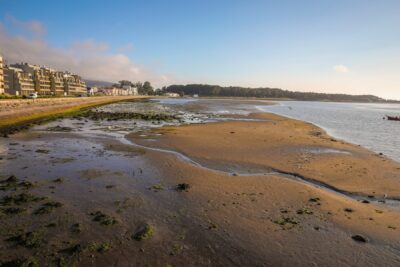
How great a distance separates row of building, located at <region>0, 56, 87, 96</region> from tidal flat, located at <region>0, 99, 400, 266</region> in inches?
3995

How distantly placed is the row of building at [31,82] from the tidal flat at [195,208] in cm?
10148

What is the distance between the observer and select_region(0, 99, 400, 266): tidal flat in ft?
24.2

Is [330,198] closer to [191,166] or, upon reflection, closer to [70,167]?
Result: [191,166]

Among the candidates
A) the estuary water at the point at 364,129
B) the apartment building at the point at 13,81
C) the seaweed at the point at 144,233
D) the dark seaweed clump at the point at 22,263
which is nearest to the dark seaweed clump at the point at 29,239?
the dark seaweed clump at the point at 22,263

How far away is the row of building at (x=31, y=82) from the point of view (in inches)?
4882

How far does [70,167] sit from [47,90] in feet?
504

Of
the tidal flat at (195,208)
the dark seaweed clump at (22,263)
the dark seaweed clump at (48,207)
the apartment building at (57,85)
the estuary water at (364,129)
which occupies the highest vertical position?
the apartment building at (57,85)

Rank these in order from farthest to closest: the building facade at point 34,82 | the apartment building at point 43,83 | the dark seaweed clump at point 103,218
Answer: the apartment building at point 43,83 < the building facade at point 34,82 < the dark seaweed clump at point 103,218

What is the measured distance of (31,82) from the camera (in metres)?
138

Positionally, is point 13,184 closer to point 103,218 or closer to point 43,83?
point 103,218

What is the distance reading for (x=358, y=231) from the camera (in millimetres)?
8961

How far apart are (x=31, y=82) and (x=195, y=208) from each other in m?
152

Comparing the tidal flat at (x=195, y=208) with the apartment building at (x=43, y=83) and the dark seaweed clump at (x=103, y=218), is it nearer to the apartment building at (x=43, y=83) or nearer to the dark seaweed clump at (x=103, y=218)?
the dark seaweed clump at (x=103, y=218)

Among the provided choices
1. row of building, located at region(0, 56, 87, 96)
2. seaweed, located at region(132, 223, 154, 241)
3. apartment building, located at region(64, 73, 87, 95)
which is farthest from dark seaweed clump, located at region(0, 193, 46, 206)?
apartment building, located at region(64, 73, 87, 95)
